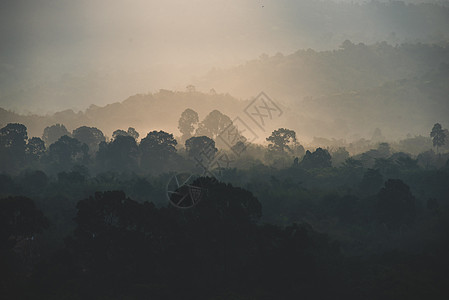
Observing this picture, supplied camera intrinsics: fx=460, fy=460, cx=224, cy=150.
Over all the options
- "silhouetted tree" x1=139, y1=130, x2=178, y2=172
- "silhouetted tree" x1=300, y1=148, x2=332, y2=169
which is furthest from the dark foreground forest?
"silhouetted tree" x1=139, y1=130, x2=178, y2=172

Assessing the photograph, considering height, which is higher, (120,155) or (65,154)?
(65,154)

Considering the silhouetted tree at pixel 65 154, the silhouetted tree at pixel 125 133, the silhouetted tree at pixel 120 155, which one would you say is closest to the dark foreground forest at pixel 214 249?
the silhouetted tree at pixel 120 155

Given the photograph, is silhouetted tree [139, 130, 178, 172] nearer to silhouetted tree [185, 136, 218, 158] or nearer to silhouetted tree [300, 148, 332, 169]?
silhouetted tree [185, 136, 218, 158]

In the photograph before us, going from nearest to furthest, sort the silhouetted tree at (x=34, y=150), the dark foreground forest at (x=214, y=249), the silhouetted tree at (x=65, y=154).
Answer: the dark foreground forest at (x=214, y=249), the silhouetted tree at (x=65, y=154), the silhouetted tree at (x=34, y=150)

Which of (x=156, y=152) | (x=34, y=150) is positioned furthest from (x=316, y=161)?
(x=34, y=150)

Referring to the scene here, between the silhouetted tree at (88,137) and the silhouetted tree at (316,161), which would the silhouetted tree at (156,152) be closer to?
the silhouetted tree at (88,137)

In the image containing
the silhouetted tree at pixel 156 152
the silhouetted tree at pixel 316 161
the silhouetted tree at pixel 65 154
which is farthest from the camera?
the silhouetted tree at pixel 65 154

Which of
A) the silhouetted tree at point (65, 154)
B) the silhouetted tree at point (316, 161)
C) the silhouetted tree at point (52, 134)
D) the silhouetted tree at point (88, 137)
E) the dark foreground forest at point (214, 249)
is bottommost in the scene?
the dark foreground forest at point (214, 249)

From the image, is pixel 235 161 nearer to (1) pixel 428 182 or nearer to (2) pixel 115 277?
(1) pixel 428 182

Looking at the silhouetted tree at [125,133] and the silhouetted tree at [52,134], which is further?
the silhouetted tree at [52,134]

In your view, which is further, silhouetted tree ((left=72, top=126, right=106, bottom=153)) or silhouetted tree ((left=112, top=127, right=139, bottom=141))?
silhouetted tree ((left=72, top=126, right=106, bottom=153))

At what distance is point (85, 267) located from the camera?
37.7m

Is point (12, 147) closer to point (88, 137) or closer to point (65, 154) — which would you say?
point (65, 154)

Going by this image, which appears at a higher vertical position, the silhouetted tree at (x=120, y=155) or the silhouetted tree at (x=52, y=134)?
the silhouetted tree at (x=52, y=134)
